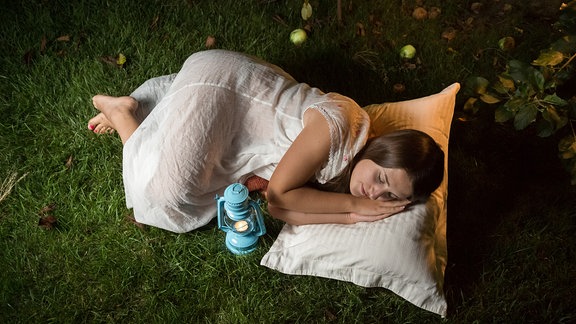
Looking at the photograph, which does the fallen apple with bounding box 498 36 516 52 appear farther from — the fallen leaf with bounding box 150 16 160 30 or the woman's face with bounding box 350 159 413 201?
the fallen leaf with bounding box 150 16 160 30

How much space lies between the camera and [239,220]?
8.37 ft

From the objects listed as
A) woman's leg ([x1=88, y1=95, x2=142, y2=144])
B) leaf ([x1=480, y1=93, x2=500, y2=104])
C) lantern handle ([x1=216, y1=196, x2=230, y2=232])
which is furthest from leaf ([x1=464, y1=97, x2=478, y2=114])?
woman's leg ([x1=88, y1=95, x2=142, y2=144])

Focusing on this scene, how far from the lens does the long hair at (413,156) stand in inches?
92.7

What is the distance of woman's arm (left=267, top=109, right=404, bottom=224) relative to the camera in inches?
95.7

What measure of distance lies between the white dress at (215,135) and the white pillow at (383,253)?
0.36m

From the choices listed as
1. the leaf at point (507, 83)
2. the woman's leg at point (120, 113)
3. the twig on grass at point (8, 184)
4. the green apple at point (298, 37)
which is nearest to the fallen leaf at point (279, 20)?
the green apple at point (298, 37)

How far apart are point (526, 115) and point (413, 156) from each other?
0.72 meters

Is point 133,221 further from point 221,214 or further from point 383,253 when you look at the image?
point 383,253

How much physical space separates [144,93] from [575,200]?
2.87 metres

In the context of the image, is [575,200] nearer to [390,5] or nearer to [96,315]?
[390,5]

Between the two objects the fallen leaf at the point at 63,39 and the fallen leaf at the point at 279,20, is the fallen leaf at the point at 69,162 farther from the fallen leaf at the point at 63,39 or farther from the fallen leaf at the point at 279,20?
the fallen leaf at the point at 279,20

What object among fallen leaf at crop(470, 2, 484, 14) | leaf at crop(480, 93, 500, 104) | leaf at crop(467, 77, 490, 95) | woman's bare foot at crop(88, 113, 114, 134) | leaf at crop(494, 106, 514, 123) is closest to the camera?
→ leaf at crop(494, 106, 514, 123)

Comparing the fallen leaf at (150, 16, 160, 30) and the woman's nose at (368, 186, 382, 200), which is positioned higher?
the fallen leaf at (150, 16, 160, 30)

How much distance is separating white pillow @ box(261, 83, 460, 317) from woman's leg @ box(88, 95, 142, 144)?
3.74 feet
